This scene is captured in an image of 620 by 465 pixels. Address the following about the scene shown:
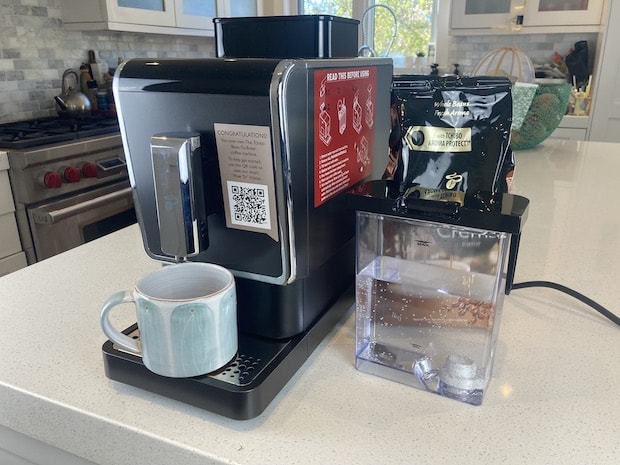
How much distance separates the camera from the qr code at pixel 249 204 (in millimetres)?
497

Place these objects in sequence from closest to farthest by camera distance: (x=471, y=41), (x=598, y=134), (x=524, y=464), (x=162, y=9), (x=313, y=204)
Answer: (x=524, y=464) → (x=313, y=204) → (x=162, y=9) → (x=598, y=134) → (x=471, y=41)

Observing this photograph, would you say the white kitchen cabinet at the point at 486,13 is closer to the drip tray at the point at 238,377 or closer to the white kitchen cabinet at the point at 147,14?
the white kitchen cabinet at the point at 147,14

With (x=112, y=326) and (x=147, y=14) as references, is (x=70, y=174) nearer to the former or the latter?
(x=147, y=14)

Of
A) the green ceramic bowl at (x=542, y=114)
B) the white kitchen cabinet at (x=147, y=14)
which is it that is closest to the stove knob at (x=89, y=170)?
the white kitchen cabinet at (x=147, y=14)

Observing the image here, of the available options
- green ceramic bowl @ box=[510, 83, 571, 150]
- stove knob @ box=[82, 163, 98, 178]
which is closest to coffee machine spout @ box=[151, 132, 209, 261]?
green ceramic bowl @ box=[510, 83, 571, 150]

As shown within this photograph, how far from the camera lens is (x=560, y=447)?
1.40 ft

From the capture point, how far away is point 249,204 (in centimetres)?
51

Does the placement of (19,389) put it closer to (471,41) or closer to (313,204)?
(313,204)

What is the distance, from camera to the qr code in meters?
0.50

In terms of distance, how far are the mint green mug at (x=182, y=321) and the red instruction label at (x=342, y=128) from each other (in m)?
0.14

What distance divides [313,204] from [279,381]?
18 centimetres

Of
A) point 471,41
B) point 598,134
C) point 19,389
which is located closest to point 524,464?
point 19,389

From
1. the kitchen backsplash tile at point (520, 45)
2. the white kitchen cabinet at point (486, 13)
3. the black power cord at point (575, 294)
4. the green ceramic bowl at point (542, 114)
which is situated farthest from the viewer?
the kitchen backsplash tile at point (520, 45)

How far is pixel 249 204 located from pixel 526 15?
315cm
